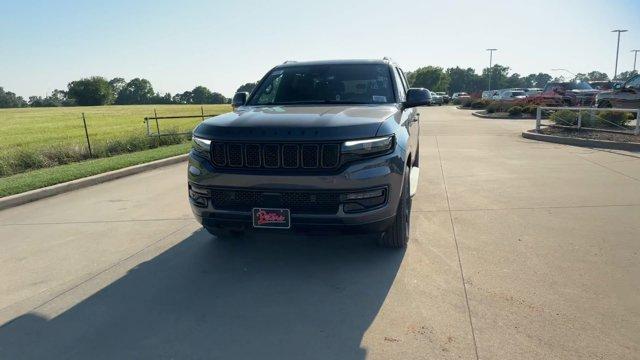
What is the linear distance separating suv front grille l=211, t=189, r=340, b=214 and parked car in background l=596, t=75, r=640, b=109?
19.3 m

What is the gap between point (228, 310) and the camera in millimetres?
3277

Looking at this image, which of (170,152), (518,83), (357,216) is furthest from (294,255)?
(518,83)

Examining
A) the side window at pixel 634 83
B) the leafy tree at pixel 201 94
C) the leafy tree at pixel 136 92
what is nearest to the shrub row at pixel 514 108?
the side window at pixel 634 83

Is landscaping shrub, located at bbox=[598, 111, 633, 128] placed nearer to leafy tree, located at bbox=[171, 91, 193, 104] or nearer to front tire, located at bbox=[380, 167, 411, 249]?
front tire, located at bbox=[380, 167, 411, 249]

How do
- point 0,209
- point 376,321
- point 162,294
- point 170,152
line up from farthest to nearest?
point 170,152 < point 0,209 < point 162,294 < point 376,321

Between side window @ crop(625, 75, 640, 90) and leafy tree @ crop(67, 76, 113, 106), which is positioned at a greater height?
leafy tree @ crop(67, 76, 113, 106)

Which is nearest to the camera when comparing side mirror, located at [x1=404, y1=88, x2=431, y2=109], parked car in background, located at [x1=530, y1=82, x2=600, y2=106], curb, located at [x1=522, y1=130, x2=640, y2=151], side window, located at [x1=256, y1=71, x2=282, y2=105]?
side mirror, located at [x1=404, y1=88, x2=431, y2=109]

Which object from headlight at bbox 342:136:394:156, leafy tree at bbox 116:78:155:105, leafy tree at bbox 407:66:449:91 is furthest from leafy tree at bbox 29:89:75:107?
headlight at bbox 342:136:394:156

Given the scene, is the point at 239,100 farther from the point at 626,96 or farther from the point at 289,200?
the point at 626,96

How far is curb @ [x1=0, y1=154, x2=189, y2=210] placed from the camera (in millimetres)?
6828

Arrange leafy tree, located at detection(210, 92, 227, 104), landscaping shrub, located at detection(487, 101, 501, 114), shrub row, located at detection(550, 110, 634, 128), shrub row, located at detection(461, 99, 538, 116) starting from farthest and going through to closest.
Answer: leafy tree, located at detection(210, 92, 227, 104)
landscaping shrub, located at detection(487, 101, 501, 114)
shrub row, located at detection(461, 99, 538, 116)
shrub row, located at detection(550, 110, 634, 128)

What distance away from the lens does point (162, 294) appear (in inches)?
140

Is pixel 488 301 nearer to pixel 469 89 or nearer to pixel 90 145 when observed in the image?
pixel 90 145

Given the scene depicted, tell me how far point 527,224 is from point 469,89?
147735mm
